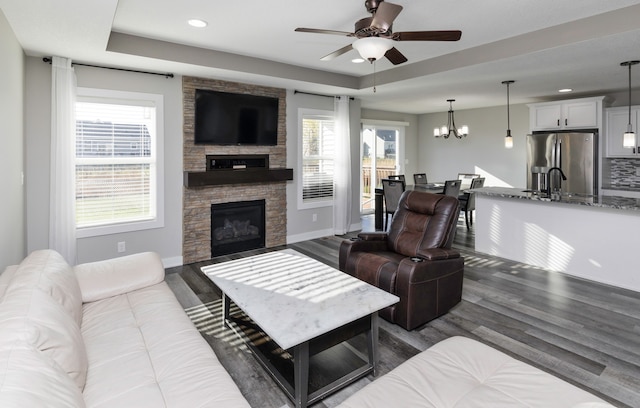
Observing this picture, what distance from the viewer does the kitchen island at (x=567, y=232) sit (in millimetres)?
3793

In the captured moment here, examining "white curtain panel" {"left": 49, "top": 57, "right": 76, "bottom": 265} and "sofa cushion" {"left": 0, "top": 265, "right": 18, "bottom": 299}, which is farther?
"white curtain panel" {"left": 49, "top": 57, "right": 76, "bottom": 265}

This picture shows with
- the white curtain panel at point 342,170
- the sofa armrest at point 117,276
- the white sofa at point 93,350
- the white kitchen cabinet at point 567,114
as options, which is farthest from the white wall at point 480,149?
the white sofa at point 93,350

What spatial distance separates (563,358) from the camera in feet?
8.26

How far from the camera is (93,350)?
5.92 ft

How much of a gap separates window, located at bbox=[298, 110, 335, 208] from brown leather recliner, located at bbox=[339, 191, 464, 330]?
8.34ft

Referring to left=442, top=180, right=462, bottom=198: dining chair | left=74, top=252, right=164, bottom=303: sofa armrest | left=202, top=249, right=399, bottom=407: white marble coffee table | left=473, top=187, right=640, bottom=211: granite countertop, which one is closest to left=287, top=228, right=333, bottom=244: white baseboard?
left=442, top=180, right=462, bottom=198: dining chair

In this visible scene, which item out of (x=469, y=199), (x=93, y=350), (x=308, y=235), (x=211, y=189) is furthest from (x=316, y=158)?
(x=93, y=350)

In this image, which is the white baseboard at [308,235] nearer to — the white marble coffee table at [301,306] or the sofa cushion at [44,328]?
the white marble coffee table at [301,306]

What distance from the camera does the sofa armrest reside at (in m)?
2.43

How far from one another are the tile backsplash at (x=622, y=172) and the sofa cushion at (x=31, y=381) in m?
7.58

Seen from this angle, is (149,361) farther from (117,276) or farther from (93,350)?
Result: (117,276)

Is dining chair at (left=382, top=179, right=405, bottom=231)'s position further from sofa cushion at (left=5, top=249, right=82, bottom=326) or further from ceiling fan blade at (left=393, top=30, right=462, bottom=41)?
sofa cushion at (left=5, top=249, right=82, bottom=326)

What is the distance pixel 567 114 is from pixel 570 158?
A: 80 cm

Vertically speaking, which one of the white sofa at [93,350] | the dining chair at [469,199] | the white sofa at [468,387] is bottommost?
the white sofa at [468,387]
